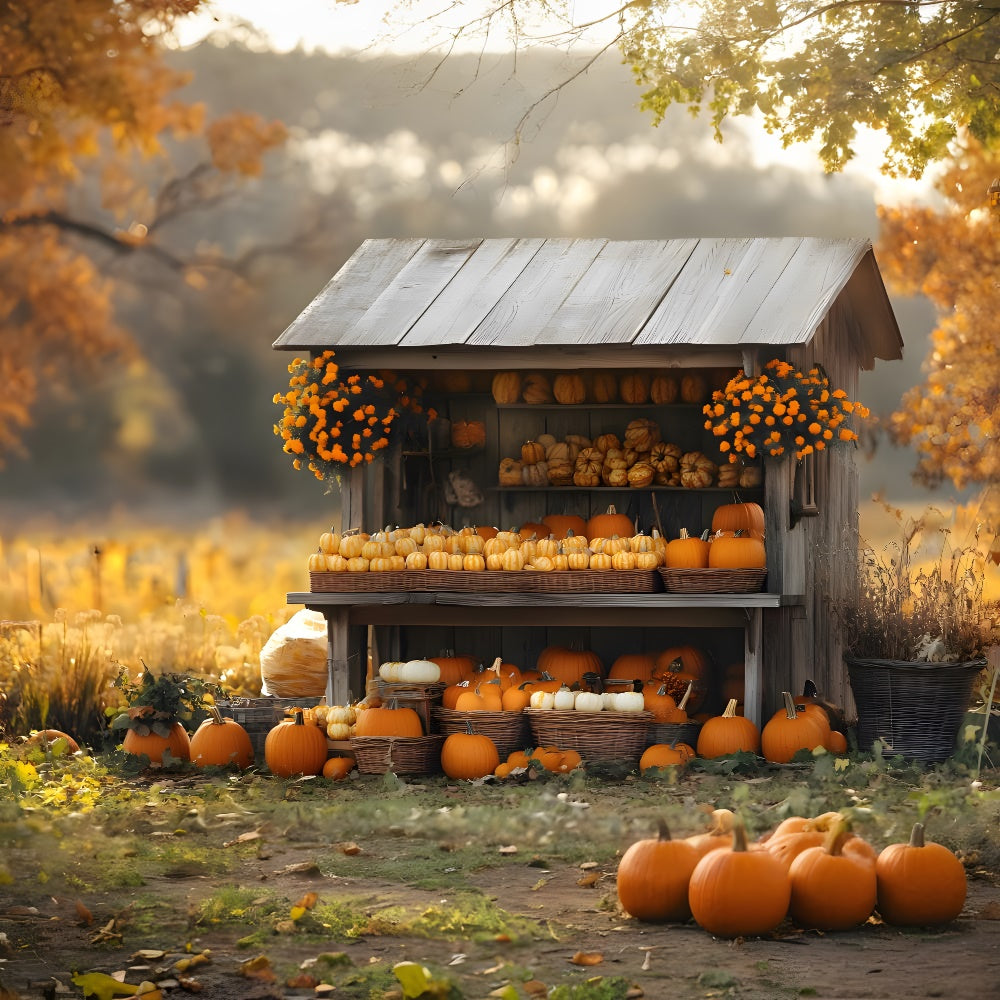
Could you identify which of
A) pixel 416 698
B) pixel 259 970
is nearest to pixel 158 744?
pixel 416 698

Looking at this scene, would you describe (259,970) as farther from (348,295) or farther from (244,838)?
(348,295)

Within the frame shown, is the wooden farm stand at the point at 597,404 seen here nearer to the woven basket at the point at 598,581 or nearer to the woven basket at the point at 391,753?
the woven basket at the point at 598,581

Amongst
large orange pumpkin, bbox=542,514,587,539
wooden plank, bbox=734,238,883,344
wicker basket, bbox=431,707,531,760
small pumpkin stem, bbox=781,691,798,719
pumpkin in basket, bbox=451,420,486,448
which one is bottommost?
wicker basket, bbox=431,707,531,760

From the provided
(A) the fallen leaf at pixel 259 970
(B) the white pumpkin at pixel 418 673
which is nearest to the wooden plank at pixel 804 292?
(B) the white pumpkin at pixel 418 673

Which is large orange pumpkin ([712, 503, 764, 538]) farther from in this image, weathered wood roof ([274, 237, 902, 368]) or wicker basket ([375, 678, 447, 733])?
wicker basket ([375, 678, 447, 733])

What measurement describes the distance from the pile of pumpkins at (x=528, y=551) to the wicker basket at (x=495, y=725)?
2.90 feet

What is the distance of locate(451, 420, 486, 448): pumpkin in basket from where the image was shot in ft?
34.2

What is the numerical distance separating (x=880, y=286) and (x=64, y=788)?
663 centimetres

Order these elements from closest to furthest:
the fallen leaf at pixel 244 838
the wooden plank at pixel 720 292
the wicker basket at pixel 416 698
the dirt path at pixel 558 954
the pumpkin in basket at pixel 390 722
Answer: the dirt path at pixel 558 954 → the fallen leaf at pixel 244 838 → the pumpkin in basket at pixel 390 722 → the wicker basket at pixel 416 698 → the wooden plank at pixel 720 292

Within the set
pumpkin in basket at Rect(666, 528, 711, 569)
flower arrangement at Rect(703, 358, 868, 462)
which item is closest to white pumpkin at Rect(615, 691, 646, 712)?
pumpkin in basket at Rect(666, 528, 711, 569)

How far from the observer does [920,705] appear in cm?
885

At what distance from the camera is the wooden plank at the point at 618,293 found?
357 inches

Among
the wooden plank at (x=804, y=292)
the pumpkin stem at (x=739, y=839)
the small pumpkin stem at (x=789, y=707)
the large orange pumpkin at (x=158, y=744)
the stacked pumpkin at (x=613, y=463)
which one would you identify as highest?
the wooden plank at (x=804, y=292)

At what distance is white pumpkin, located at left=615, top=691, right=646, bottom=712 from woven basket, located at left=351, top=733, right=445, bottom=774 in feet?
3.70
